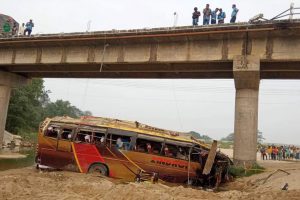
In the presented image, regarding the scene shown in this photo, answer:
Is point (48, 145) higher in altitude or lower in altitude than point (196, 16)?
lower

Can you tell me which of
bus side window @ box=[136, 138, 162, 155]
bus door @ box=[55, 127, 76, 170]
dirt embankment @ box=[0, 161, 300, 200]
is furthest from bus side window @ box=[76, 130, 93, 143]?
dirt embankment @ box=[0, 161, 300, 200]

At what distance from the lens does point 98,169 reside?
1875 centimetres

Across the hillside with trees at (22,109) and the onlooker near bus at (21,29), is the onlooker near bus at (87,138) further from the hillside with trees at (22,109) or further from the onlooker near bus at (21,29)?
the hillside with trees at (22,109)

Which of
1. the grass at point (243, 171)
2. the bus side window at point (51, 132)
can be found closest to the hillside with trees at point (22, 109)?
the bus side window at point (51, 132)

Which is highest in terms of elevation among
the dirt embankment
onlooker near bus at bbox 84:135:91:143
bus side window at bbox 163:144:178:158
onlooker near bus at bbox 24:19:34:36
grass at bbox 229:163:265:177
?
onlooker near bus at bbox 24:19:34:36

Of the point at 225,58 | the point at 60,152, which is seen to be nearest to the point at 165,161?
the point at 60,152

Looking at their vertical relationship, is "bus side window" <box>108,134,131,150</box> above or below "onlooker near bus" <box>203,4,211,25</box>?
below

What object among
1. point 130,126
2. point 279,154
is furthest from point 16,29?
point 279,154

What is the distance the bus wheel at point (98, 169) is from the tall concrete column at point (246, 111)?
7835 mm

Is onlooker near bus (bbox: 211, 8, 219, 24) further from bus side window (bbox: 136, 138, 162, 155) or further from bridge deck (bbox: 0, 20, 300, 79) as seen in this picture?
bus side window (bbox: 136, 138, 162, 155)

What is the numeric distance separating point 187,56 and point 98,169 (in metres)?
9.40

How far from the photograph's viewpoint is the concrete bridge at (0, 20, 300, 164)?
21.3m

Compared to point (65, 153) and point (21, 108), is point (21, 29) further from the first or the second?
point (21, 108)

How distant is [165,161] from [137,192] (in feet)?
Answer: 19.8
